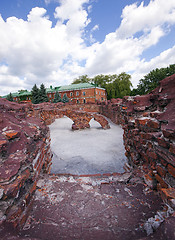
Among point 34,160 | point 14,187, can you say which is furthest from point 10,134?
point 14,187

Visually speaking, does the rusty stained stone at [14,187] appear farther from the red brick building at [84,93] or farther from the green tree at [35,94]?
the red brick building at [84,93]

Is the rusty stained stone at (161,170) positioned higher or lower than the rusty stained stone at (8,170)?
lower

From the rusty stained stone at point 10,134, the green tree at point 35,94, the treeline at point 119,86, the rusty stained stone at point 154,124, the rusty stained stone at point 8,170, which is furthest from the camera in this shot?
the treeline at point 119,86

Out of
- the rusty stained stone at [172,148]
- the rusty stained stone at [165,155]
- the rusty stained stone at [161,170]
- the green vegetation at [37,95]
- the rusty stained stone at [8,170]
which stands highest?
the green vegetation at [37,95]

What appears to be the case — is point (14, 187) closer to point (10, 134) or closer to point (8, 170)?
point (8, 170)

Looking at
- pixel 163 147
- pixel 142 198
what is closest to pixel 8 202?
pixel 142 198

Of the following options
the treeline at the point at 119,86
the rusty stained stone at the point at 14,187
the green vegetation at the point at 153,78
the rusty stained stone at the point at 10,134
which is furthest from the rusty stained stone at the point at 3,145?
the treeline at the point at 119,86

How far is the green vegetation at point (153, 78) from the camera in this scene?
988 inches

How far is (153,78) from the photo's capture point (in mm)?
26891

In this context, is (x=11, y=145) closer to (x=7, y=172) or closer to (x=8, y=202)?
(x=7, y=172)

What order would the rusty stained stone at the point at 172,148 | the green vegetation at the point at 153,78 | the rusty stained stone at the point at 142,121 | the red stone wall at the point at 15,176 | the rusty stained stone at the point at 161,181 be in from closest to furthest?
the red stone wall at the point at 15,176, the rusty stained stone at the point at 172,148, the rusty stained stone at the point at 161,181, the rusty stained stone at the point at 142,121, the green vegetation at the point at 153,78

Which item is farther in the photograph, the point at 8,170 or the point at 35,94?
the point at 35,94

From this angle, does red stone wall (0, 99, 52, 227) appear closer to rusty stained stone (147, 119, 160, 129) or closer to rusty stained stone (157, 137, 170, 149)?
rusty stained stone (157, 137, 170, 149)

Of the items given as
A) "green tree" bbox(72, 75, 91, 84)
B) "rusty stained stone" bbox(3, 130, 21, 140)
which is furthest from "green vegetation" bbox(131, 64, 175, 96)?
"rusty stained stone" bbox(3, 130, 21, 140)
